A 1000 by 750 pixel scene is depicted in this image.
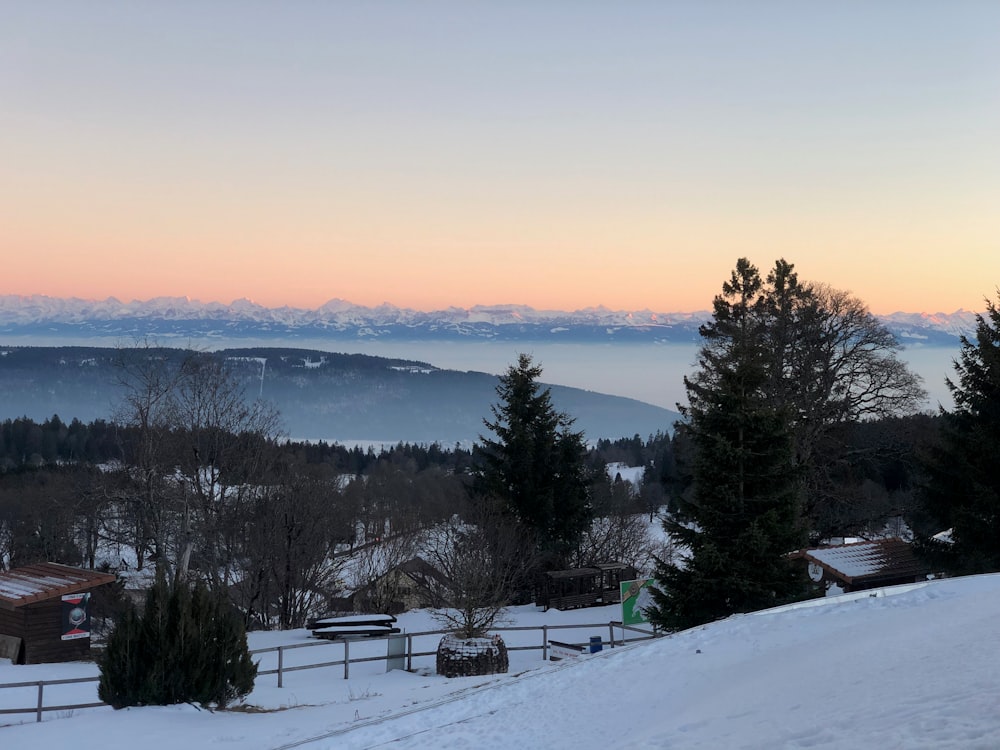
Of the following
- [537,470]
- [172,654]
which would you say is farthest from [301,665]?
[537,470]

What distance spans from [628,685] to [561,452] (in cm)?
2720

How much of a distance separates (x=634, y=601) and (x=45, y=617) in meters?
17.1

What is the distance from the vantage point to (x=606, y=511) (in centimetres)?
5631

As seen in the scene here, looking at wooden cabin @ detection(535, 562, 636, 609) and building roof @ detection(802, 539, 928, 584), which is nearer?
building roof @ detection(802, 539, 928, 584)

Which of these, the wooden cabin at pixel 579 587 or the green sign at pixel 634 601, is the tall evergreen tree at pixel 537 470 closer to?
the wooden cabin at pixel 579 587

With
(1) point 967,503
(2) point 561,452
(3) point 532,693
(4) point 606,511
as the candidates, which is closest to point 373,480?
(4) point 606,511

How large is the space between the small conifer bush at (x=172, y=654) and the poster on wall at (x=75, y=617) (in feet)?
31.2

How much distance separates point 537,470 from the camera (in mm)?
39719

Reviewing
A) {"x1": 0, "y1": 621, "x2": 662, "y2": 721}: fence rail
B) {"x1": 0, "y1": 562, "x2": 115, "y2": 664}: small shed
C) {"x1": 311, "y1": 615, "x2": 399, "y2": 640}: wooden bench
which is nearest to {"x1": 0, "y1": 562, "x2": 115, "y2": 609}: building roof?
{"x1": 0, "y1": 562, "x2": 115, "y2": 664}: small shed

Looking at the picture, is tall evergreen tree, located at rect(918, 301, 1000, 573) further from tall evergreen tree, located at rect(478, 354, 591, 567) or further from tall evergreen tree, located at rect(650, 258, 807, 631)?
tall evergreen tree, located at rect(478, 354, 591, 567)

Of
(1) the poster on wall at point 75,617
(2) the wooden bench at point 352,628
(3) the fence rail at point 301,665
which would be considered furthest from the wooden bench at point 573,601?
(1) the poster on wall at point 75,617

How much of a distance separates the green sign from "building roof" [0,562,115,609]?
15288 mm

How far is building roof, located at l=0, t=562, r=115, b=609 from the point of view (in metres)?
21.7

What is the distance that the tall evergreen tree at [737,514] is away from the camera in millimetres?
20375
